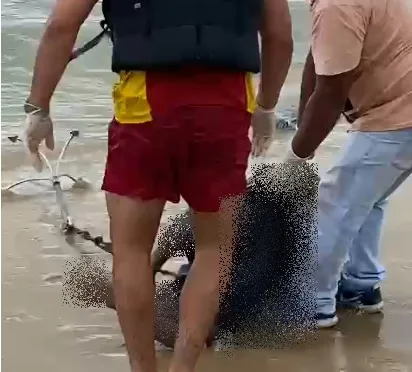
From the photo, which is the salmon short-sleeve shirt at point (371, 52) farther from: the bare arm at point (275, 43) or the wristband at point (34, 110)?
the wristband at point (34, 110)

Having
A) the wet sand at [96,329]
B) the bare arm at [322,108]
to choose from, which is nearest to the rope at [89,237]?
the wet sand at [96,329]

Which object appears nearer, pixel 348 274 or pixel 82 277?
pixel 82 277

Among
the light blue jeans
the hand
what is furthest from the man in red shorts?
the light blue jeans

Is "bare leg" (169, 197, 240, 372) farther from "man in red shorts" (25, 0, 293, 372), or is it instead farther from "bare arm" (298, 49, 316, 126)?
"bare arm" (298, 49, 316, 126)

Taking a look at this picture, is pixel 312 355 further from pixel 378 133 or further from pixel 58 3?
pixel 58 3

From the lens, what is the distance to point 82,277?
10.8 feet

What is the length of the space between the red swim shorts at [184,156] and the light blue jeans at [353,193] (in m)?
0.68

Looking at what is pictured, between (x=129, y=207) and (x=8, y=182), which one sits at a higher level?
(x=129, y=207)

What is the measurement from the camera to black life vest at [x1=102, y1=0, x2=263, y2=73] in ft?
7.76

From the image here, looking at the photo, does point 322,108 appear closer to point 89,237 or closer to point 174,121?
point 174,121

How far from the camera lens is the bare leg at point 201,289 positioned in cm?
259

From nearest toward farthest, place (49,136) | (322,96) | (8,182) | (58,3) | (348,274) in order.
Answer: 1. (58,3)
2. (49,136)
3. (322,96)
4. (348,274)
5. (8,182)

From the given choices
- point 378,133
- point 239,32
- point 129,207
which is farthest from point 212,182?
point 378,133

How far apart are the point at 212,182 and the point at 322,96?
0.63m
